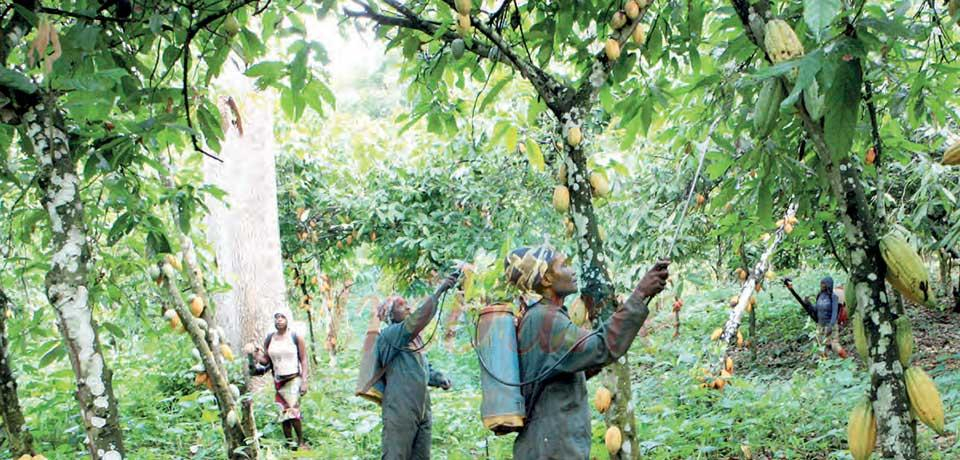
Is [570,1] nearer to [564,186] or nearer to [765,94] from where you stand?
[564,186]

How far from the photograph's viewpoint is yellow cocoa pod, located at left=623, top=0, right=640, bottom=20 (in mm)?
2578

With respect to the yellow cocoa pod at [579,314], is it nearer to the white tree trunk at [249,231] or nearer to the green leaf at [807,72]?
the green leaf at [807,72]

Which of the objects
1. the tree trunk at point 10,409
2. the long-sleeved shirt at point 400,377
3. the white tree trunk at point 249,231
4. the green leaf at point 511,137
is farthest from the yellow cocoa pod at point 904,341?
the white tree trunk at point 249,231

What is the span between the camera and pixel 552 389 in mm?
2488

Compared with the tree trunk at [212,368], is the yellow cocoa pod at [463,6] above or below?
above

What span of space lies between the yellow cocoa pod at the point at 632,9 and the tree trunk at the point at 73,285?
1.80 meters

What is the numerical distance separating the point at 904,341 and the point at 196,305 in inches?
133

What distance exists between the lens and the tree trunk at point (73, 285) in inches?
79.7

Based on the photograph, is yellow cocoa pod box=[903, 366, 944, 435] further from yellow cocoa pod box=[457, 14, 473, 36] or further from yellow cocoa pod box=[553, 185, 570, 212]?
yellow cocoa pod box=[457, 14, 473, 36]

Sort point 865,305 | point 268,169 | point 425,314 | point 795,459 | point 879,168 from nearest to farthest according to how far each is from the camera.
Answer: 1. point 865,305
2. point 879,168
3. point 425,314
4. point 795,459
5. point 268,169

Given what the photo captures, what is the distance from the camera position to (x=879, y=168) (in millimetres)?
1705

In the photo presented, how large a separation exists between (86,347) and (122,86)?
102 cm

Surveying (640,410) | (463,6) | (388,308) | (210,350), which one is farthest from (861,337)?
(640,410)

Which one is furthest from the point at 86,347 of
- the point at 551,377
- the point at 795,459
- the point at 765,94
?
the point at 795,459
